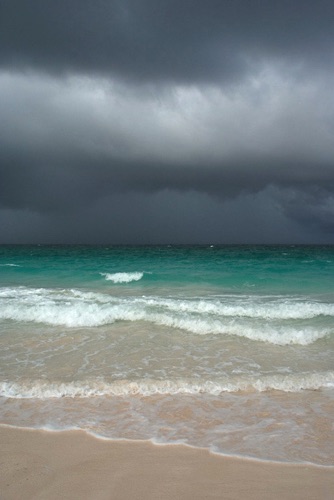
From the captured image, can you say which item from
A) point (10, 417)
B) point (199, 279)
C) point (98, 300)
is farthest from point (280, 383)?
point (199, 279)

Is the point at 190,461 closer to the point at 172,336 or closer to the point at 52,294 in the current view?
the point at 172,336

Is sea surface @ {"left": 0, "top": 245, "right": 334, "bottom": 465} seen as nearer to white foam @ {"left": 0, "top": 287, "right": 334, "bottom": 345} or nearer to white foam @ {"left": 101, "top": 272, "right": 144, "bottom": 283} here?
white foam @ {"left": 0, "top": 287, "right": 334, "bottom": 345}

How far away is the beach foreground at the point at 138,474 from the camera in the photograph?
12.8 feet

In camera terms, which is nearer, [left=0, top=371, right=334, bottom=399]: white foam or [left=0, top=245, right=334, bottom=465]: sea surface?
[left=0, top=245, right=334, bottom=465]: sea surface

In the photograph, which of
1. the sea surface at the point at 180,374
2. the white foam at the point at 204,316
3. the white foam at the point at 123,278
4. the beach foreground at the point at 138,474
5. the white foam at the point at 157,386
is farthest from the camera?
the white foam at the point at 123,278

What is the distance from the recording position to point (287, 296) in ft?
65.4

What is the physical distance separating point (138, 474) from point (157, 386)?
2.90 metres

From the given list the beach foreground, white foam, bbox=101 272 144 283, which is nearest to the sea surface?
the beach foreground

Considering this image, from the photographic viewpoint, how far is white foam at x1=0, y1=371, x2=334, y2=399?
6.88 m

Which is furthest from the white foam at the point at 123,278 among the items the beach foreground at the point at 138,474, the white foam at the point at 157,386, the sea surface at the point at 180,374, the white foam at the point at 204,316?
the beach foreground at the point at 138,474

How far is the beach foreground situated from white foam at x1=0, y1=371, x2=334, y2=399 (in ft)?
5.90

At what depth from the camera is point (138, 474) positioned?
426 centimetres

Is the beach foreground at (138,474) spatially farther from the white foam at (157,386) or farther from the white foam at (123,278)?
the white foam at (123,278)

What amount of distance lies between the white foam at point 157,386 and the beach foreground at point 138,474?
1.80m
